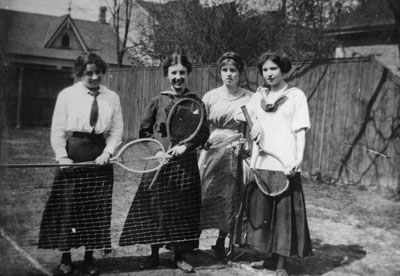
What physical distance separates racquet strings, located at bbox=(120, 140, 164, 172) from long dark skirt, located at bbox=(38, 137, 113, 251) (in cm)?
20

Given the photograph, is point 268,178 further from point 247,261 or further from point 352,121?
point 352,121

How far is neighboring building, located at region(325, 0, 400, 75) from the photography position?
553 inches

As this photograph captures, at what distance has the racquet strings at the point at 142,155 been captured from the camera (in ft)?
13.1

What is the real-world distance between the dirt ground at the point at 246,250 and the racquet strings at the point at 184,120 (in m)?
1.21

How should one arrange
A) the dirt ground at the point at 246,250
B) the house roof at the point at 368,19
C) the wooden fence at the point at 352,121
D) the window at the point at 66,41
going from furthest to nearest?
the window at the point at 66,41
the house roof at the point at 368,19
the wooden fence at the point at 352,121
the dirt ground at the point at 246,250

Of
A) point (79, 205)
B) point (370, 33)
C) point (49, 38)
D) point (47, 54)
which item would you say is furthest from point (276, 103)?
point (49, 38)

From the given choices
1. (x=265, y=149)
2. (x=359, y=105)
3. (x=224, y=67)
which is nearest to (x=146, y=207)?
(x=265, y=149)

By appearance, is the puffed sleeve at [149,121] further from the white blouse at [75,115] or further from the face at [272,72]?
the face at [272,72]

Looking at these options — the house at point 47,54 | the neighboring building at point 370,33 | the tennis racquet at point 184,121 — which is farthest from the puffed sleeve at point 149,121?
the house at point 47,54

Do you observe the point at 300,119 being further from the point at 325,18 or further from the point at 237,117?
the point at 325,18

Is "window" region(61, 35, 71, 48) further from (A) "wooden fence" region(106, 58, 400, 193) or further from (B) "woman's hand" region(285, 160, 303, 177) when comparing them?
(B) "woman's hand" region(285, 160, 303, 177)

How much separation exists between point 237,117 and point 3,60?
2.14m

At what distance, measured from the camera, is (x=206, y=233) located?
18.9ft

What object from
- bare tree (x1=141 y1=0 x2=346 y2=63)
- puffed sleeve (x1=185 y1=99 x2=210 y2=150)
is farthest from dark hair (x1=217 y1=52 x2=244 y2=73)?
bare tree (x1=141 y1=0 x2=346 y2=63)
